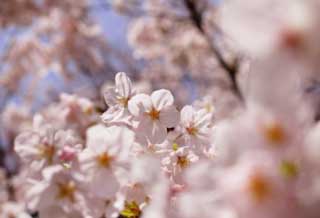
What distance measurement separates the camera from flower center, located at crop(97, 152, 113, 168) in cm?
95

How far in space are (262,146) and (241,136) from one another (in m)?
0.03

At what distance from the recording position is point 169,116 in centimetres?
128

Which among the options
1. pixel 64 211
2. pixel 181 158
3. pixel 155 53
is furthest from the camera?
pixel 155 53

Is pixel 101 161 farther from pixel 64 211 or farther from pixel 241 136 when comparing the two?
pixel 241 136

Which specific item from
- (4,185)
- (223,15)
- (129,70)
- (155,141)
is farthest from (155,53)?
(223,15)

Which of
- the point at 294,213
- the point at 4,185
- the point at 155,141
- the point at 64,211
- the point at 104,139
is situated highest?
the point at 4,185

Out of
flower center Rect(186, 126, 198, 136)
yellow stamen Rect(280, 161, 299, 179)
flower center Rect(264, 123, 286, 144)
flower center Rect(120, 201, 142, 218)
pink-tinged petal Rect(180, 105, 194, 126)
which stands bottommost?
yellow stamen Rect(280, 161, 299, 179)

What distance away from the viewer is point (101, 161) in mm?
958

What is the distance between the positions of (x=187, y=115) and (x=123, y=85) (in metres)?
0.18

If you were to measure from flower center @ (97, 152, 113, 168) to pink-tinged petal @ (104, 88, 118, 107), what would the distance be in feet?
1.24

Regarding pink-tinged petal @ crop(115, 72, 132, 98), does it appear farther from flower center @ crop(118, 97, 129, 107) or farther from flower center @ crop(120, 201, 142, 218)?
flower center @ crop(120, 201, 142, 218)

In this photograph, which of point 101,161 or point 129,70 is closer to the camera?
point 101,161

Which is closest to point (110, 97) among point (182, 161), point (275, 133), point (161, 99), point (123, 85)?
point (123, 85)

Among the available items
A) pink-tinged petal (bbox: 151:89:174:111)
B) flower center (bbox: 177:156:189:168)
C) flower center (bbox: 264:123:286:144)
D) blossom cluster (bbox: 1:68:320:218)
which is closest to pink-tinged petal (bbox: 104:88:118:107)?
blossom cluster (bbox: 1:68:320:218)
